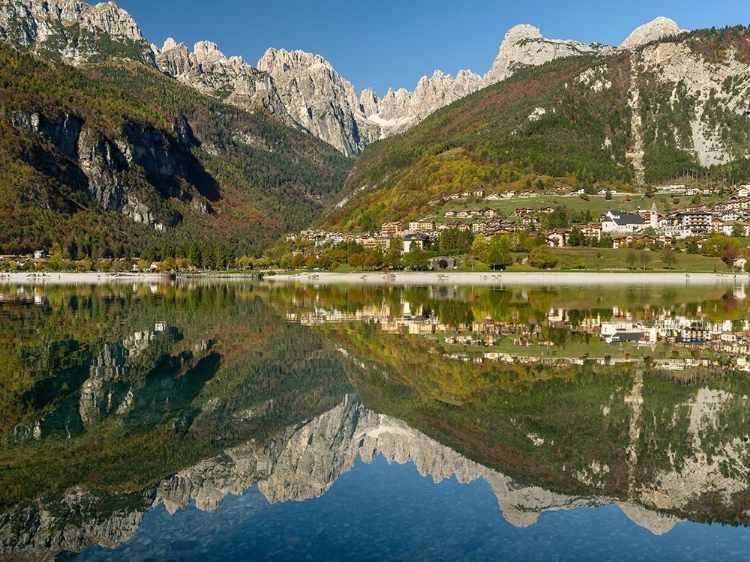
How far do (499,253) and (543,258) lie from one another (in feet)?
26.9

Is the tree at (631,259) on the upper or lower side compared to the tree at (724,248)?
lower

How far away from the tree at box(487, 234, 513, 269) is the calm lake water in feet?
305

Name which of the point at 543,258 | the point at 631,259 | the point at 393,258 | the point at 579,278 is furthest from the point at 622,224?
the point at 393,258

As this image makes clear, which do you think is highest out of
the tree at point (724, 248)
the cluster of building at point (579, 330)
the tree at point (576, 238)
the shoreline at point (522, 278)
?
the tree at point (576, 238)

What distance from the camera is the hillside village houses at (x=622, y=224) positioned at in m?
150

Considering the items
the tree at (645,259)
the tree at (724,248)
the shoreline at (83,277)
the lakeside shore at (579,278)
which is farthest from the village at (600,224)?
the shoreline at (83,277)

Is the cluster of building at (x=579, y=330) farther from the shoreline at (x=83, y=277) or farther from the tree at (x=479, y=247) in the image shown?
the shoreline at (x=83, y=277)

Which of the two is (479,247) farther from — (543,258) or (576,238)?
(576,238)

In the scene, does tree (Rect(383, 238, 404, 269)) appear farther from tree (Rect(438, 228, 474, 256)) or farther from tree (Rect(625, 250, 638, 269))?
tree (Rect(625, 250, 638, 269))

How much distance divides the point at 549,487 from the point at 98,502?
9.73 m

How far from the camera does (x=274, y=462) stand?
1762 centimetres

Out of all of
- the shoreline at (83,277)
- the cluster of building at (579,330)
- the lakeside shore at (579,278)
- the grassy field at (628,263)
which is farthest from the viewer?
the shoreline at (83,277)

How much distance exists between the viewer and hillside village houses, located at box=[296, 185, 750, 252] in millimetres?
149625

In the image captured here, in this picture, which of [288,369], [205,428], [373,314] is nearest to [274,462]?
[205,428]
